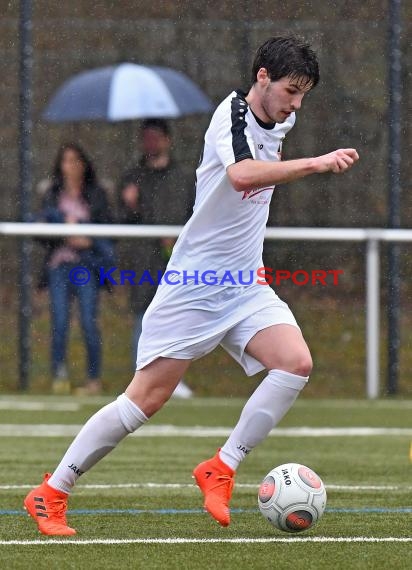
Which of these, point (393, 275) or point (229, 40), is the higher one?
point (229, 40)

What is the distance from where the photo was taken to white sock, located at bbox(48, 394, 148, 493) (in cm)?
560

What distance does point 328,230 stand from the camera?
40.5 ft

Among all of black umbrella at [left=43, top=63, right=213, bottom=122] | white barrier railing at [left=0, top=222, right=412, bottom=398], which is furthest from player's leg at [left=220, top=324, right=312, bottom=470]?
black umbrella at [left=43, top=63, right=213, bottom=122]

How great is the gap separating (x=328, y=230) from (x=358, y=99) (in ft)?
5.51

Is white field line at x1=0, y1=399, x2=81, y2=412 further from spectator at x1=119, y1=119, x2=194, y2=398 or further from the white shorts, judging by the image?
the white shorts

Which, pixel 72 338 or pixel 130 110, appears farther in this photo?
pixel 130 110

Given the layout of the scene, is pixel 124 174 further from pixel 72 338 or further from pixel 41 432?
pixel 41 432

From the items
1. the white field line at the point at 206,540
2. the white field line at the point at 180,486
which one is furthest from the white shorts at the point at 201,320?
the white field line at the point at 180,486

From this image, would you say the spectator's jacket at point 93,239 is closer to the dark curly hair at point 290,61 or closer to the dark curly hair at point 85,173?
the dark curly hair at point 85,173

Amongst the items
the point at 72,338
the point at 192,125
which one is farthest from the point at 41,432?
the point at 192,125

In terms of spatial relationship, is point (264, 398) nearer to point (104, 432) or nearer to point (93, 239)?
point (104, 432)

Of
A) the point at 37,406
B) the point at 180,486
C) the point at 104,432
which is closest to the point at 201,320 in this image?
the point at 104,432

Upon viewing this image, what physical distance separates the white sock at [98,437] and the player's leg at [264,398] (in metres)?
0.37

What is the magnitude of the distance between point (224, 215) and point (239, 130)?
0.36 meters
